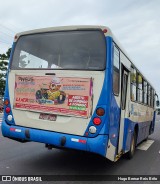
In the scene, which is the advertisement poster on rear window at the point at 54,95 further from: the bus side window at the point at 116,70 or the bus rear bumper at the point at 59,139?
the bus side window at the point at 116,70

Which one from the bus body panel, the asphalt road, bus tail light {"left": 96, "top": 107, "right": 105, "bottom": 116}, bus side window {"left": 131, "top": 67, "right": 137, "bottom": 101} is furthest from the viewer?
bus side window {"left": 131, "top": 67, "right": 137, "bottom": 101}

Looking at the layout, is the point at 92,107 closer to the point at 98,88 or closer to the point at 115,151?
the point at 98,88

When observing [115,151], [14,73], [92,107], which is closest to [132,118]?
[115,151]

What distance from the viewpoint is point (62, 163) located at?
26.8 feet

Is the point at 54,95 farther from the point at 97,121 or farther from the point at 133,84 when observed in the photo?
the point at 133,84

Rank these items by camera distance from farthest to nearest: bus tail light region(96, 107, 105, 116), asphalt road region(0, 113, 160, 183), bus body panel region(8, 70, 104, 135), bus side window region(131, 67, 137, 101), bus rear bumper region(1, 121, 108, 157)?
1. bus side window region(131, 67, 137, 101)
2. asphalt road region(0, 113, 160, 183)
3. bus body panel region(8, 70, 104, 135)
4. bus tail light region(96, 107, 105, 116)
5. bus rear bumper region(1, 121, 108, 157)

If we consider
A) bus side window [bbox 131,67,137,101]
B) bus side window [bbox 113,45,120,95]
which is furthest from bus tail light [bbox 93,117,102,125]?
bus side window [bbox 131,67,137,101]

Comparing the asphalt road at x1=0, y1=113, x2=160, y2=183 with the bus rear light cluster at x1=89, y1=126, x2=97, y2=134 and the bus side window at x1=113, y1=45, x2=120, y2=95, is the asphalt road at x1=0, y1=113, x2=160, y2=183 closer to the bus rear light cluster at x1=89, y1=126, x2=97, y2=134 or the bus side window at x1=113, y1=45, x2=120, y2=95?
the bus rear light cluster at x1=89, y1=126, x2=97, y2=134

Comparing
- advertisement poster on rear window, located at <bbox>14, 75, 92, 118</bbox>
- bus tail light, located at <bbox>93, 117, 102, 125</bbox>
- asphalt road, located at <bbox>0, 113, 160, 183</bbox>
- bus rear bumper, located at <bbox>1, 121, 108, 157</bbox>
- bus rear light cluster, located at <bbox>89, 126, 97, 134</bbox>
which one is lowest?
asphalt road, located at <bbox>0, 113, 160, 183</bbox>

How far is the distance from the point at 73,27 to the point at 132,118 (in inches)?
136

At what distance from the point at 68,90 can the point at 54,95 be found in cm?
37

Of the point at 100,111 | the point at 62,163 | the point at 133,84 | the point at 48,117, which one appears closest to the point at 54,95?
the point at 48,117

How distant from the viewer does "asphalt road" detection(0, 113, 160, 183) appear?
7305mm

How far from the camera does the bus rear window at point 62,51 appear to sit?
272 inches
